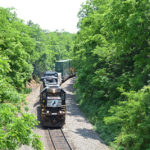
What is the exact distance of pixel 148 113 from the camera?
13.5m

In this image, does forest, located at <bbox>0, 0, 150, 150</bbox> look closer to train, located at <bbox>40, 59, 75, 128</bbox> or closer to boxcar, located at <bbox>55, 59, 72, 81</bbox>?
train, located at <bbox>40, 59, 75, 128</bbox>

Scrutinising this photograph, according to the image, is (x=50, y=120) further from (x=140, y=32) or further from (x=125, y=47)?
(x=140, y=32)

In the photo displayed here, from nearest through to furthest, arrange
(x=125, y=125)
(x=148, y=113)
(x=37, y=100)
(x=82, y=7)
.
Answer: (x=148, y=113) → (x=125, y=125) → (x=37, y=100) → (x=82, y=7)

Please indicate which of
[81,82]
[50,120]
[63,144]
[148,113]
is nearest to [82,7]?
[81,82]

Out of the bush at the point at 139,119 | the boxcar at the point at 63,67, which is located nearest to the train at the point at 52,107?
the bush at the point at 139,119

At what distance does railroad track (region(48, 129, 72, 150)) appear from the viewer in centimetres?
1775

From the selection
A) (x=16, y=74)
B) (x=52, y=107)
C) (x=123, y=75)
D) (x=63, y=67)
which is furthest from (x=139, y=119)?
(x=63, y=67)

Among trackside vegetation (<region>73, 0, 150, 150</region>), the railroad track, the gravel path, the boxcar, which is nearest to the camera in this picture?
trackside vegetation (<region>73, 0, 150, 150</region>)

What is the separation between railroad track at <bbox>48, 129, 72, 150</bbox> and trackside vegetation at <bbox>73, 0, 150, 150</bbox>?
3224 millimetres

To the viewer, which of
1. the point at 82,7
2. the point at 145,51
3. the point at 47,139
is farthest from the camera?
the point at 82,7

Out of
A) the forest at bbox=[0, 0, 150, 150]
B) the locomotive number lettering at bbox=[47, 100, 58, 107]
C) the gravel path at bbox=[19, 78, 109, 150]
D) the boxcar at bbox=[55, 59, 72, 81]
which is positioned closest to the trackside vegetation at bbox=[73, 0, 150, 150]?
the forest at bbox=[0, 0, 150, 150]

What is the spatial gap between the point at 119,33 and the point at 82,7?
26.2 metres

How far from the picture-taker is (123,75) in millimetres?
21281

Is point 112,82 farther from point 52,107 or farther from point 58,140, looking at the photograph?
point 58,140
